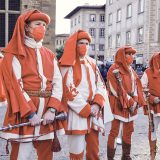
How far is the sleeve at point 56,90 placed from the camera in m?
3.58

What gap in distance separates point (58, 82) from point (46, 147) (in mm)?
701

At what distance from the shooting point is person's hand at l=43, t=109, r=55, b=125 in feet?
11.5

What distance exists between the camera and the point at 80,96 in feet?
13.0

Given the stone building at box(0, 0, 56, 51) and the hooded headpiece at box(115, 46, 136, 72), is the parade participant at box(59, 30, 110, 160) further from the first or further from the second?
the stone building at box(0, 0, 56, 51)

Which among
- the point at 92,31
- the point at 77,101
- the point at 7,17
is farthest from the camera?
the point at 92,31

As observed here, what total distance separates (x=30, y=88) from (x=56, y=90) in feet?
0.94

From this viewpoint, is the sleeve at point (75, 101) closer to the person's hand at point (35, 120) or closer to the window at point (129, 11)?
the person's hand at point (35, 120)

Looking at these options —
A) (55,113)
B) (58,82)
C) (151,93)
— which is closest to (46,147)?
(55,113)

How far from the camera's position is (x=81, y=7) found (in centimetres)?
5494

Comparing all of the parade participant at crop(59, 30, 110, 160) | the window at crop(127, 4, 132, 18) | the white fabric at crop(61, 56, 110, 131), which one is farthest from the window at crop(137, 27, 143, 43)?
the white fabric at crop(61, 56, 110, 131)

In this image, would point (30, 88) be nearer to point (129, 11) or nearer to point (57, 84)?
point (57, 84)

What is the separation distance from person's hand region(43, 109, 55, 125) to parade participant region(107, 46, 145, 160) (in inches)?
66.2

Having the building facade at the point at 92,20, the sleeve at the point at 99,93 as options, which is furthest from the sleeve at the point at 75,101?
the building facade at the point at 92,20

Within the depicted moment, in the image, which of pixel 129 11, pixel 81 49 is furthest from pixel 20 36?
pixel 129 11
